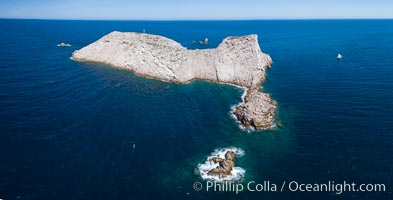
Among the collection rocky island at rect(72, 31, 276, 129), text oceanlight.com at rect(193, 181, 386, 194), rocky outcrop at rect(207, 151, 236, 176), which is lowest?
text oceanlight.com at rect(193, 181, 386, 194)

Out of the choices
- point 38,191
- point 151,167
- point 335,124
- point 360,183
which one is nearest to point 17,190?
point 38,191

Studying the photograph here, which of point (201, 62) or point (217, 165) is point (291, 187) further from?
point (201, 62)

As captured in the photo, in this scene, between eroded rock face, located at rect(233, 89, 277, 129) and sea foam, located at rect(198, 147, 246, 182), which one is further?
eroded rock face, located at rect(233, 89, 277, 129)

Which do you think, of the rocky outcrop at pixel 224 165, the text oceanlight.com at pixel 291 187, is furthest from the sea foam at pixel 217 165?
the text oceanlight.com at pixel 291 187

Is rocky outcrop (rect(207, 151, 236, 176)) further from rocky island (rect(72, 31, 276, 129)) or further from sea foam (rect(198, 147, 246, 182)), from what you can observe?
rocky island (rect(72, 31, 276, 129))

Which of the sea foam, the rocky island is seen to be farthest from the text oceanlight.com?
the rocky island

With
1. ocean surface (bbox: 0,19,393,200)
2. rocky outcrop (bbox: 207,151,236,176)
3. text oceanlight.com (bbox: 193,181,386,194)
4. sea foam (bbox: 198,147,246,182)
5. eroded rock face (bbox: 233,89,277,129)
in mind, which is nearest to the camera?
text oceanlight.com (bbox: 193,181,386,194)
